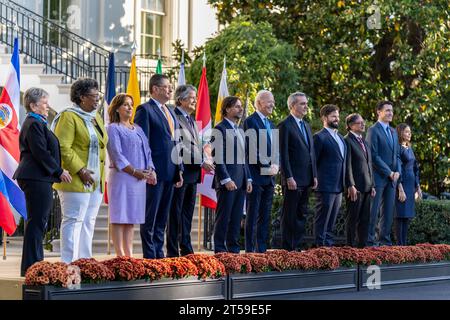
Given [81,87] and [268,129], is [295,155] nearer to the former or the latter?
[268,129]

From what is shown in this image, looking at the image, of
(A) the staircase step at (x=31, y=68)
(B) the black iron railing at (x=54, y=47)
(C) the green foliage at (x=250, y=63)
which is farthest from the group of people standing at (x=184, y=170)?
(B) the black iron railing at (x=54, y=47)

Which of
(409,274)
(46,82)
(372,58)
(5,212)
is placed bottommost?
(409,274)

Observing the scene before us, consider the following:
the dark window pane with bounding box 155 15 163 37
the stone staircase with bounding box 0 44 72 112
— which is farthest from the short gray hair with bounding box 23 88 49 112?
the dark window pane with bounding box 155 15 163 37

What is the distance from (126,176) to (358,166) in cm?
408

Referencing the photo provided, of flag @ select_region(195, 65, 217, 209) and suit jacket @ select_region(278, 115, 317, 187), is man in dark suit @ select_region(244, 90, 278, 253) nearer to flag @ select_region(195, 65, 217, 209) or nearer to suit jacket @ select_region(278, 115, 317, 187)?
suit jacket @ select_region(278, 115, 317, 187)

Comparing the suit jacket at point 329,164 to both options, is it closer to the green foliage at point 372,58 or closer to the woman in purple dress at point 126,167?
the woman in purple dress at point 126,167

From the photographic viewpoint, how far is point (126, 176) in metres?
12.2

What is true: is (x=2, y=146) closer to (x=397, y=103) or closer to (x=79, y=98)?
(x=79, y=98)

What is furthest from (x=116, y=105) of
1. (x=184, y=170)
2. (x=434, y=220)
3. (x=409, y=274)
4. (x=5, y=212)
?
(x=434, y=220)

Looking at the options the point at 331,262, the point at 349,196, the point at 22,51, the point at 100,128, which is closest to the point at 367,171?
the point at 349,196

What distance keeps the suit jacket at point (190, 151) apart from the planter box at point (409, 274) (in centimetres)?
231

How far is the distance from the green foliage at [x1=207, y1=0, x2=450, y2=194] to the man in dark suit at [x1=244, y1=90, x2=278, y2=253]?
265 inches
